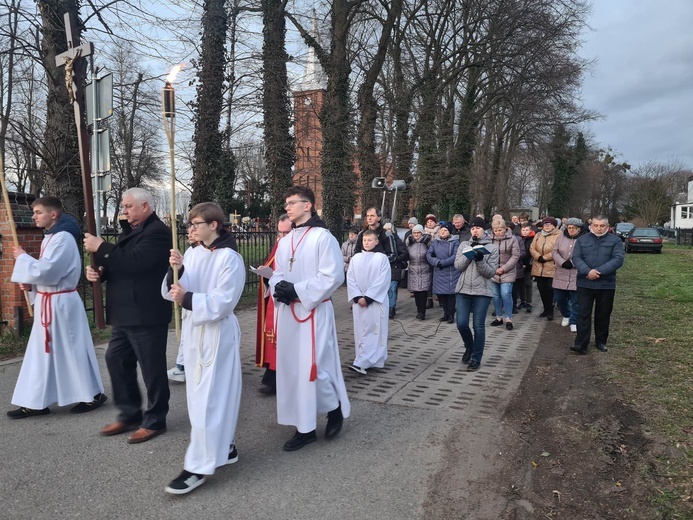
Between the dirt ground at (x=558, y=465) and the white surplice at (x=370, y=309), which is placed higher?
the white surplice at (x=370, y=309)

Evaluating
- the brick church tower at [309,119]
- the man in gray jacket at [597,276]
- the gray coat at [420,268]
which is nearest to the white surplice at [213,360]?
the man in gray jacket at [597,276]

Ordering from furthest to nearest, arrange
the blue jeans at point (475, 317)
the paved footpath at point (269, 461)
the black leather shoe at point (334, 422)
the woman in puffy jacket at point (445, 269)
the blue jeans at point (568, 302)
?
1. the woman in puffy jacket at point (445, 269)
2. the blue jeans at point (568, 302)
3. the blue jeans at point (475, 317)
4. the black leather shoe at point (334, 422)
5. the paved footpath at point (269, 461)

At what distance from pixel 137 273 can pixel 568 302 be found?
25.0 feet

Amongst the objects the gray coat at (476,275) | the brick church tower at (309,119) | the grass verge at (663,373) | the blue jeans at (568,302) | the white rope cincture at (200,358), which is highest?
the brick church tower at (309,119)

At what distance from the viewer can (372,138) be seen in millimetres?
17547

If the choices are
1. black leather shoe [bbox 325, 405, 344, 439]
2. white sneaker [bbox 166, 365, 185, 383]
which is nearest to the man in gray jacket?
black leather shoe [bbox 325, 405, 344, 439]

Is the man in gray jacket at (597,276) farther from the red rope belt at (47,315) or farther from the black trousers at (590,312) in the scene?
the red rope belt at (47,315)

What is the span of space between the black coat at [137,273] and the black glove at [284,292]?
0.92 m

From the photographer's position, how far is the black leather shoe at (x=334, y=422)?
4309 mm

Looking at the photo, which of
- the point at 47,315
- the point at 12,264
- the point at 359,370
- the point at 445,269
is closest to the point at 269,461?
the point at 47,315

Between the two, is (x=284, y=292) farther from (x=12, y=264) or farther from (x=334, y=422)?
(x=12, y=264)

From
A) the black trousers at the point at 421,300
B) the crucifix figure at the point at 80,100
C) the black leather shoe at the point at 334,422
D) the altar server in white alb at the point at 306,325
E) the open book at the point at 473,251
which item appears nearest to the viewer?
the altar server in white alb at the point at 306,325

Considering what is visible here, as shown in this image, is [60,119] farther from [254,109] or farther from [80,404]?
[80,404]

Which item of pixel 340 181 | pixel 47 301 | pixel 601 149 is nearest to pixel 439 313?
pixel 340 181
